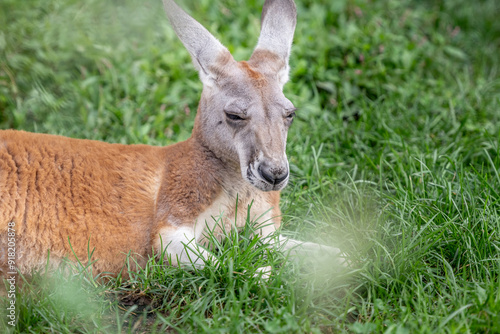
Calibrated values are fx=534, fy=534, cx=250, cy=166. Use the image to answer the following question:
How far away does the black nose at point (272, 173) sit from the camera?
3.46 meters

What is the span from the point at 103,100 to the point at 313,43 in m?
2.60

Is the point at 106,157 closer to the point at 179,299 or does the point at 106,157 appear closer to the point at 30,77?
the point at 179,299

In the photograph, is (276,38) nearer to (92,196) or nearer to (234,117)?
(234,117)

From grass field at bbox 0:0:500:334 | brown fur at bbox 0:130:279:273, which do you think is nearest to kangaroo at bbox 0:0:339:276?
brown fur at bbox 0:130:279:273

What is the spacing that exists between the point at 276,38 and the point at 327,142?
4.92 feet

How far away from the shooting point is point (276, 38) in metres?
4.29

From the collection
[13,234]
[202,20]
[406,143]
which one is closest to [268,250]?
[13,234]

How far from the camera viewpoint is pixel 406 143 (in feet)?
16.8

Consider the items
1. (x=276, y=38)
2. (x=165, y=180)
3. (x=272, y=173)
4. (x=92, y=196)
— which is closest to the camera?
(x=272, y=173)

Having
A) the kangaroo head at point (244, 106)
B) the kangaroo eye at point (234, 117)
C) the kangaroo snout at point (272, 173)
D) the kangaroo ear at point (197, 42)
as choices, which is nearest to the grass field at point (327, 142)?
the kangaroo snout at point (272, 173)

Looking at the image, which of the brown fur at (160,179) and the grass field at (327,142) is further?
the brown fur at (160,179)

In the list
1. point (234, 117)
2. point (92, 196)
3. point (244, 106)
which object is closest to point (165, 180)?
point (92, 196)

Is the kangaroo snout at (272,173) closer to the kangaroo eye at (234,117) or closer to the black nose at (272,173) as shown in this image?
the black nose at (272,173)

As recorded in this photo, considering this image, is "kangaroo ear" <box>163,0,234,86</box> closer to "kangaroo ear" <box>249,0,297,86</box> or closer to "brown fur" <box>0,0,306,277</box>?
"brown fur" <box>0,0,306,277</box>
